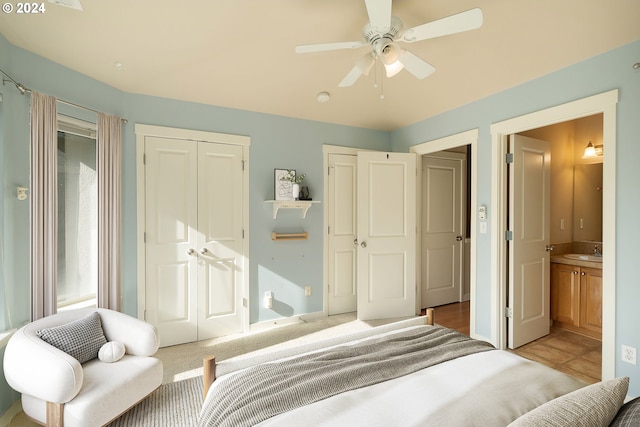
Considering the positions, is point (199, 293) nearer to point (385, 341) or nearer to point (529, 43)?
point (385, 341)

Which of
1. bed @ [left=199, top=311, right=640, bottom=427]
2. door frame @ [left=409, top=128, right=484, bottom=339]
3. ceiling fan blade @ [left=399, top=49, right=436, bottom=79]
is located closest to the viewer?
bed @ [left=199, top=311, right=640, bottom=427]

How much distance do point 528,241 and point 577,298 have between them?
969 mm

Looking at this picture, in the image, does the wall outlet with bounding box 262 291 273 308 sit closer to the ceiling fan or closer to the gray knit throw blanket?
the gray knit throw blanket

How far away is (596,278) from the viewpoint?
3227 millimetres

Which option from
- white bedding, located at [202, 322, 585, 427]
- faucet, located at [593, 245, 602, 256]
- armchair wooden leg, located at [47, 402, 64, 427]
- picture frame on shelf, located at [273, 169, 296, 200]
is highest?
picture frame on shelf, located at [273, 169, 296, 200]

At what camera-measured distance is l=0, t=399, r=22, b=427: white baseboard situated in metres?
1.93

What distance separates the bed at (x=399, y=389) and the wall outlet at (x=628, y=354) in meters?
1.25

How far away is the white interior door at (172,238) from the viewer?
3.04m

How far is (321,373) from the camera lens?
4.78ft

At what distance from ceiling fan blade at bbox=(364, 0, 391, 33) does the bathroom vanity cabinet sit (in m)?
3.37

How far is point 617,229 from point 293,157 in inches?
118

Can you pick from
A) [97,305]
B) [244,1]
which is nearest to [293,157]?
[244,1]

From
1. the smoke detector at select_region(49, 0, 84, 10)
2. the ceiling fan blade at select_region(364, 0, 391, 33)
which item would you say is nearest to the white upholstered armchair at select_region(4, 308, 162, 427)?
the smoke detector at select_region(49, 0, 84, 10)

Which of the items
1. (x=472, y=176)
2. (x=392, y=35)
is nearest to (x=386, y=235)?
(x=472, y=176)
